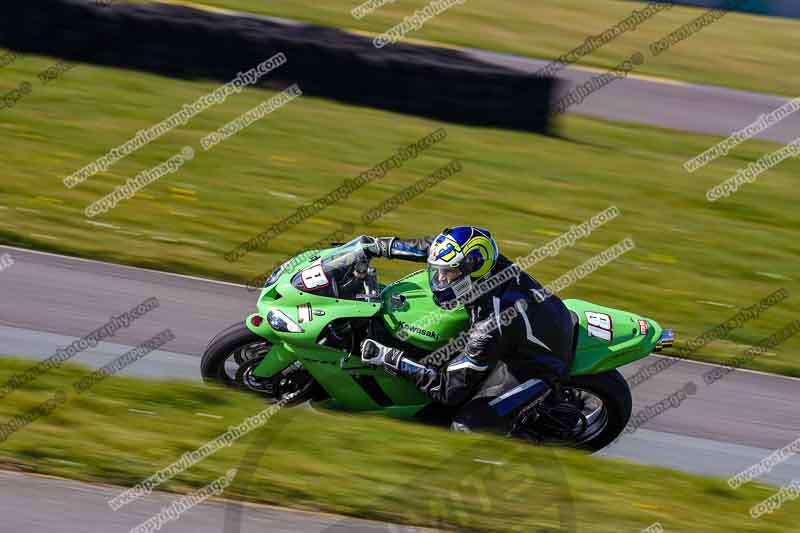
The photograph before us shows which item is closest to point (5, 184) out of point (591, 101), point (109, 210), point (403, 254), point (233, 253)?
point (109, 210)

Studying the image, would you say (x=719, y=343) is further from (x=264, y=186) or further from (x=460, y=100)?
(x=460, y=100)

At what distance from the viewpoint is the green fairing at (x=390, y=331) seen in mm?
8258

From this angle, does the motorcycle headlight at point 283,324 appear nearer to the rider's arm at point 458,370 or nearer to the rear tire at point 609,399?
the rider's arm at point 458,370

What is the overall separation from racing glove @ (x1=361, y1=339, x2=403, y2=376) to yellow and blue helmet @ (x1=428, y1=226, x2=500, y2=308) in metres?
0.53

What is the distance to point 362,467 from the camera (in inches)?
283

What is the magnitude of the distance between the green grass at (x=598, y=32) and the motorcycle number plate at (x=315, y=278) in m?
15.8

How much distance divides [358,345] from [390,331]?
268mm

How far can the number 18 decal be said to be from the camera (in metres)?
8.67

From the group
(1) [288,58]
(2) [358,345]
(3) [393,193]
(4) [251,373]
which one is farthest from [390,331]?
(1) [288,58]

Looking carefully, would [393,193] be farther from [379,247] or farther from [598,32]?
[598,32]

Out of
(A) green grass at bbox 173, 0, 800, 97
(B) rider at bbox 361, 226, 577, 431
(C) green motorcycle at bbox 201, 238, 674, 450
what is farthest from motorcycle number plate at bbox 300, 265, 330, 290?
(A) green grass at bbox 173, 0, 800, 97

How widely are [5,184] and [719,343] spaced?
868 centimetres

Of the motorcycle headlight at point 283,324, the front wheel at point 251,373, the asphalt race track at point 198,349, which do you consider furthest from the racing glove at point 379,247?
the asphalt race track at point 198,349

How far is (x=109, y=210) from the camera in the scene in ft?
43.5
